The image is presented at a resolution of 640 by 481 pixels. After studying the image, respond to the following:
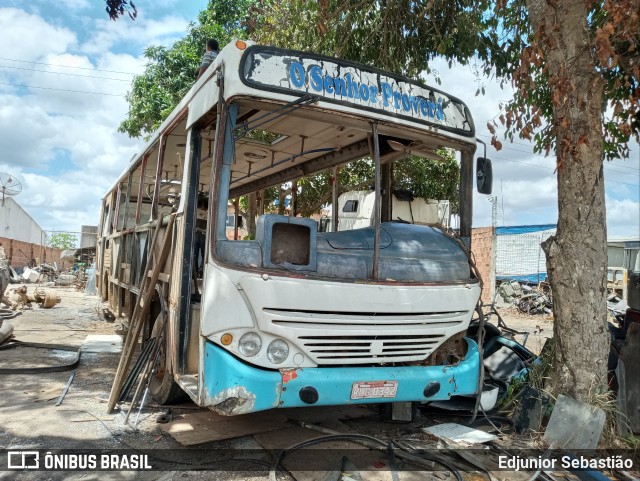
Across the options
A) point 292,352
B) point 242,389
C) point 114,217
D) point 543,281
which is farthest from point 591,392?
point 543,281

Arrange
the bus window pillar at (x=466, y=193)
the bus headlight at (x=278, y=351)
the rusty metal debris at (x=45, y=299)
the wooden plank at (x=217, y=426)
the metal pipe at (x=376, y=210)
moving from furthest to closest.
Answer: the rusty metal debris at (x=45, y=299) → the bus window pillar at (x=466, y=193) → the wooden plank at (x=217, y=426) → the metal pipe at (x=376, y=210) → the bus headlight at (x=278, y=351)

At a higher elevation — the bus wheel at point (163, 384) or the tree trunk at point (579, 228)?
the tree trunk at point (579, 228)

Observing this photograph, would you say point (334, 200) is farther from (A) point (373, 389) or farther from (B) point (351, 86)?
(A) point (373, 389)

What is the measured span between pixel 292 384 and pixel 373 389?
0.61m

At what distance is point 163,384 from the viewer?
4465 millimetres

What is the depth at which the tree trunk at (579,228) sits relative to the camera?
14.1 feet

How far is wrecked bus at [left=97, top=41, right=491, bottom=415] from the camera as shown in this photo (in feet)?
10.8

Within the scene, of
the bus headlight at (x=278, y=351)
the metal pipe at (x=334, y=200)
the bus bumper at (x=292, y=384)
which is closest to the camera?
the bus bumper at (x=292, y=384)

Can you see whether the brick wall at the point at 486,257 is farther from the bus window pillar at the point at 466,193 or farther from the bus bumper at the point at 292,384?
the bus bumper at the point at 292,384

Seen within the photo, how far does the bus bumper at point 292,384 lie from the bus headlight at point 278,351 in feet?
0.26

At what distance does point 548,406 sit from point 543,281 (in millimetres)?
13229

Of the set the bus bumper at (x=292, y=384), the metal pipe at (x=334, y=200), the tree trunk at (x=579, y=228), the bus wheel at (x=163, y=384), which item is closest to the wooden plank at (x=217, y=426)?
the bus wheel at (x=163, y=384)

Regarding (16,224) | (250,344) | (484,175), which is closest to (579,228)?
(484,175)

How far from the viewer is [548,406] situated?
437cm
